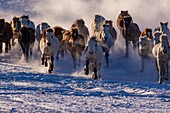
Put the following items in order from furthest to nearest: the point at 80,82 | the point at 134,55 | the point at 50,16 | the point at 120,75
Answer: the point at 50,16 → the point at 134,55 → the point at 120,75 → the point at 80,82

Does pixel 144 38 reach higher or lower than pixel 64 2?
lower

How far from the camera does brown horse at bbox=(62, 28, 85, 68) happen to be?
782 inches

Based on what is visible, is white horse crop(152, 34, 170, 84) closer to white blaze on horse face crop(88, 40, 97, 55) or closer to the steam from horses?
white blaze on horse face crop(88, 40, 97, 55)

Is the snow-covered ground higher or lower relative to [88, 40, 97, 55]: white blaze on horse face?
lower

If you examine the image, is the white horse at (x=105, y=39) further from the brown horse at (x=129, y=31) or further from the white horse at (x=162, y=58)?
the white horse at (x=162, y=58)

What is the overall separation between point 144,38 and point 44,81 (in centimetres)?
568

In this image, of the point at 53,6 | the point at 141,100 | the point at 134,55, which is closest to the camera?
the point at 141,100

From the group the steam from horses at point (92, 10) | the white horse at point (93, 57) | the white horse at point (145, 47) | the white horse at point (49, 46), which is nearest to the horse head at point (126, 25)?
the white horse at point (145, 47)

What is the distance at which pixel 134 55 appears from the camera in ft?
74.1

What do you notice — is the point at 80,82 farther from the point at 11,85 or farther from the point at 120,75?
the point at 120,75

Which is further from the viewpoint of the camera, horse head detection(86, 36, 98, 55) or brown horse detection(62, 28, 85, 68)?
brown horse detection(62, 28, 85, 68)

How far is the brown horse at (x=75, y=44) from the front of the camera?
19.9 metres

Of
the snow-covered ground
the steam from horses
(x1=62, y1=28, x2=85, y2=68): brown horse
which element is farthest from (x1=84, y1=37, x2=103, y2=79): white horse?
the steam from horses

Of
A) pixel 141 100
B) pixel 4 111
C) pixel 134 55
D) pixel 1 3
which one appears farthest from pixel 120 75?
pixel 1 3
